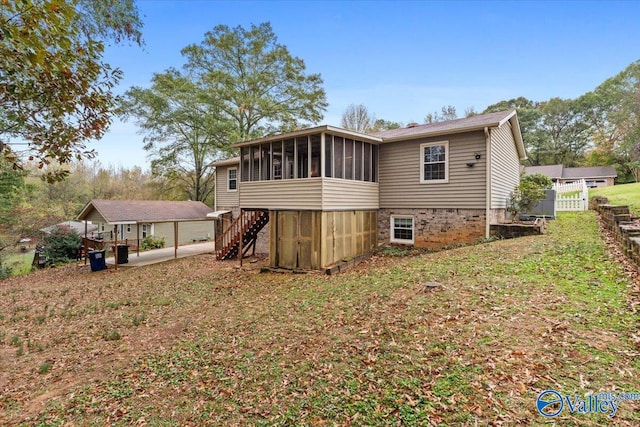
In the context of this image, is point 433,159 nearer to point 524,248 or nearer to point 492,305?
point 524,248

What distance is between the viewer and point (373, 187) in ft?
40.6

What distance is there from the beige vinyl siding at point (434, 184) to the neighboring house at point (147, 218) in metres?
11.4

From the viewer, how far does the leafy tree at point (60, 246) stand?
1812cm

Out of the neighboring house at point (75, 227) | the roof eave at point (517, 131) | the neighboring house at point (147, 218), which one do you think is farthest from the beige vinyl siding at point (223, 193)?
the roof eave at point (517, 131)

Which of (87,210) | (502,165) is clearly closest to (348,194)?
(502,165)

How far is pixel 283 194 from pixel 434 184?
5.76 meters

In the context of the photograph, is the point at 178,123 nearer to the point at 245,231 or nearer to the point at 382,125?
the point at 245,231

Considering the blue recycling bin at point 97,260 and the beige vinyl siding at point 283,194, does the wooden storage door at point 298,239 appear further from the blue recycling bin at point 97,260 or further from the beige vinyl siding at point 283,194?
the blue recycling bin at point 97,260

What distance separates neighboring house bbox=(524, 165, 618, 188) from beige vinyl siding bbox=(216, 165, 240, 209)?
31.7 metres

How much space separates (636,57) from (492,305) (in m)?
41.8

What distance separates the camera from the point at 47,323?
7.47 m

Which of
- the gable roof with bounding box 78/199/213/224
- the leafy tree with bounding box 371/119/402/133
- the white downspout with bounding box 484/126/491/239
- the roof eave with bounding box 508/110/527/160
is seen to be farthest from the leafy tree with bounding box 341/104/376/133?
the white downspout with bounding box 484/126/491/239

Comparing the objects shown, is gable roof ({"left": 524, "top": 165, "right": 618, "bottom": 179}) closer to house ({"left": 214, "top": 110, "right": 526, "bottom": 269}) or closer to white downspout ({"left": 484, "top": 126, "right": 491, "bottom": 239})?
house ({"left": 214, "top": 110, "right": 526, "bottom": 269})

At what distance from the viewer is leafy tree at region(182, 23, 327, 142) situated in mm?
22438
